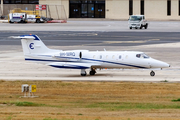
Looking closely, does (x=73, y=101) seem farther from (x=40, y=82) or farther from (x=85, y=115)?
(x=40, y=82)

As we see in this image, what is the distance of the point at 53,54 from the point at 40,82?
5.51 metres

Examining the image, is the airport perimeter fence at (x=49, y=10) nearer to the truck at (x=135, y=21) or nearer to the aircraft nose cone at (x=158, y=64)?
the truck at (x=135, y=21)

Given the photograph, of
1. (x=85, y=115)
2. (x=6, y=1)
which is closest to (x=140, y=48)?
(x=85, y=115)

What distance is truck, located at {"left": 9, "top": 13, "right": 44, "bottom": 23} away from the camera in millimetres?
134087

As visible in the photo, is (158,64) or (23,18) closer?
(158,64)

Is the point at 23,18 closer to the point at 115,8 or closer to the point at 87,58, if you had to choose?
the point at 115,8

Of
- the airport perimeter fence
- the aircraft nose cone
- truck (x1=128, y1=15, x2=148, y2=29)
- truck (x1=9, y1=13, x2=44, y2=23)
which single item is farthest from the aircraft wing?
the airport perimeter fence

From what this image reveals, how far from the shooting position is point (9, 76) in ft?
124

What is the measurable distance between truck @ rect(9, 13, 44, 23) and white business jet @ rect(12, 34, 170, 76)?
97.3 m

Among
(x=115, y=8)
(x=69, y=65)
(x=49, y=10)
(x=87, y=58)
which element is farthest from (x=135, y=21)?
(x=69, y=65)

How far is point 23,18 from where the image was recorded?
135m

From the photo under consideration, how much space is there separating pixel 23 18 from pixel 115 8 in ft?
131

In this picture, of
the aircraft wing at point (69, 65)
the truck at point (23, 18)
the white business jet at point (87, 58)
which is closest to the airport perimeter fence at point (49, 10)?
the truck at point (23, 18)

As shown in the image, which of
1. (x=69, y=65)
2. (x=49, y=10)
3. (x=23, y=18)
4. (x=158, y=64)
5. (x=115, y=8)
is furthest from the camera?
(x=115, y=8)
